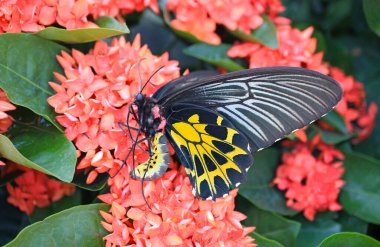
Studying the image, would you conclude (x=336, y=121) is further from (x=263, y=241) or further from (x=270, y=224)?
(x=263, y=241)

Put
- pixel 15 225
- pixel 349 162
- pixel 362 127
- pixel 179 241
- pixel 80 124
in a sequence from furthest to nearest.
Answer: pixel 362 127
pixel 349 162
pixel 15 225
pixel 80 124
pixel 179 241

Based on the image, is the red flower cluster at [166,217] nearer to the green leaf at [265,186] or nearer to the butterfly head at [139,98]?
the butterfly head at [139,98]

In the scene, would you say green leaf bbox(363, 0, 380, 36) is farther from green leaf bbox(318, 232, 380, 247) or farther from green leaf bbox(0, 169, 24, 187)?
green leaf bbox(0, 169, 24, 187)

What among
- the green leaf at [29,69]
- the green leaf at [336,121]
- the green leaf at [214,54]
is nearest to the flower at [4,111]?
the green leaf at [29,69]

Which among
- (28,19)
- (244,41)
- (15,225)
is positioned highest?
(28,19)

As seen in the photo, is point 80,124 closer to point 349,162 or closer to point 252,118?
point 252,118

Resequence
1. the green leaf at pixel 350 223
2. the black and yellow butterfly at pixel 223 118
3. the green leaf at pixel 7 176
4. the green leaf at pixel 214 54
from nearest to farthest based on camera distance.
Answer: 1. the black and yellow butterfly at pixel 223 118
2. the green leaf at pixel 7 176
3. the green leaf at pixel 214 54
4. the green leaf at pixel 350 223

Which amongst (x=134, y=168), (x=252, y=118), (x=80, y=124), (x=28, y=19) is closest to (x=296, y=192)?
(x=252, y=118)
